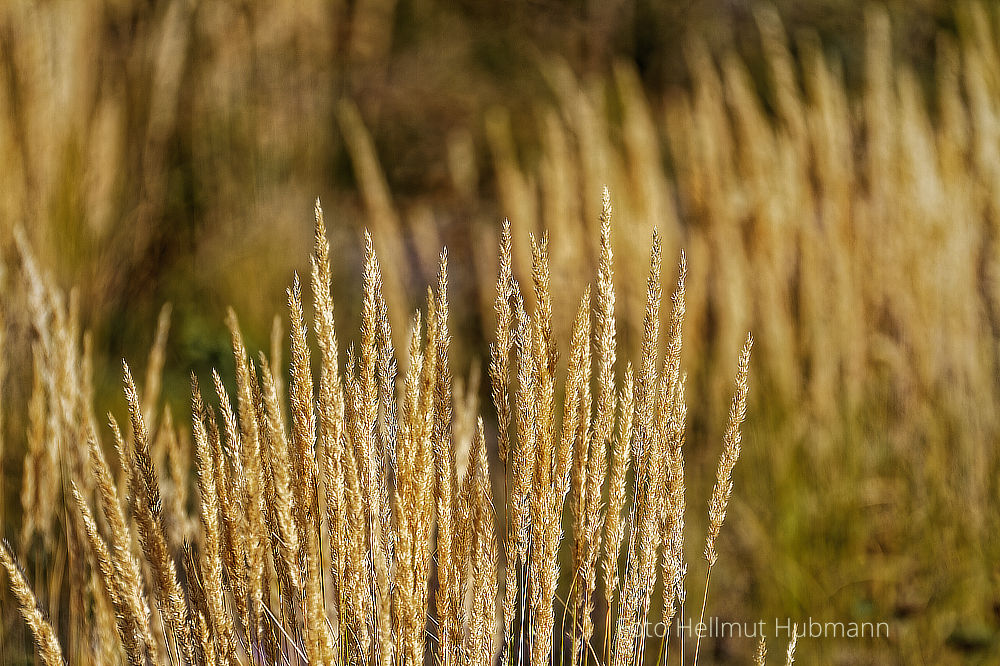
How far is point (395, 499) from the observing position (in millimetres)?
962

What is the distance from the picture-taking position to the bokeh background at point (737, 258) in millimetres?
2312

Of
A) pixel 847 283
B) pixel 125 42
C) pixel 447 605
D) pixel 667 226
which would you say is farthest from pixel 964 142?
pixel 125 42

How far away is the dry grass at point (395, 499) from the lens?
0.95 meters

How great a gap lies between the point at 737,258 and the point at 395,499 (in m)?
2.02

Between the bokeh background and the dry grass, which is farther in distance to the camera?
the bokeh background

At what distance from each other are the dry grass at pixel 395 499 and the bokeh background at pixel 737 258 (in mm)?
560

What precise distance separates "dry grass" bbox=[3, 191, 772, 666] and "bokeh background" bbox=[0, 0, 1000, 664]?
56cm

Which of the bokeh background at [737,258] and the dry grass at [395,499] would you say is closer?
the dry grass at [395,499]

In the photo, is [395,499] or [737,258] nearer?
[395,499]

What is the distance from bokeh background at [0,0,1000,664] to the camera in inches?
91.0

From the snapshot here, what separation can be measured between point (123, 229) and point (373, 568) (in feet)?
8.38

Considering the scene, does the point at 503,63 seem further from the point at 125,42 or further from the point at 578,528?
the point at 578,528

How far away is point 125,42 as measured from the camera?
3539 mm

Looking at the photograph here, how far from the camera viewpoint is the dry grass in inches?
37.4
